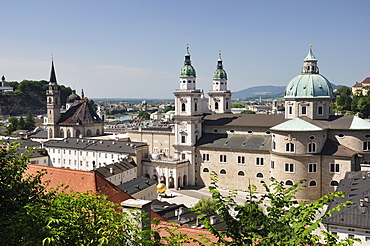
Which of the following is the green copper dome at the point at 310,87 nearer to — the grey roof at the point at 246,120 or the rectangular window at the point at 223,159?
the grey roof at the point at 246,120

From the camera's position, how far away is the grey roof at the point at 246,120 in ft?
197

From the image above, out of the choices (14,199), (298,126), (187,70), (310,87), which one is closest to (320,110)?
(310,87)

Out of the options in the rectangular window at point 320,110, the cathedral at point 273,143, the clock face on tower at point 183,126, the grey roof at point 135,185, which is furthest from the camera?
the clock face on tower at point 183,126

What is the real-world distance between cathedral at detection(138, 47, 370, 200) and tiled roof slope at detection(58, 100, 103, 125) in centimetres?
2266

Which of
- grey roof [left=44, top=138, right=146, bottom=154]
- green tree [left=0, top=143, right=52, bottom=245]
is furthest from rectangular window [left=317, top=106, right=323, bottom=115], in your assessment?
green tree [left=0, top=143, right=52, bottom=245]

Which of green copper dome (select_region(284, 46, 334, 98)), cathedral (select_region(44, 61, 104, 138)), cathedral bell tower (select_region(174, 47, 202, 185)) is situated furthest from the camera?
cathedral (select_region(44, 61, 104, 138))

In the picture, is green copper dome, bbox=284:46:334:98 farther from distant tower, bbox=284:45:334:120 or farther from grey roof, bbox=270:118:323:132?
grey roof, bbox=270:118:323:132

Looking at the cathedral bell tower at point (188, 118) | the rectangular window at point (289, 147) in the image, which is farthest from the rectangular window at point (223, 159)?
the rectangular window at point (289, 147)

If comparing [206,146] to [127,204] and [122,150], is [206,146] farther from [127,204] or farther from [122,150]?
[127,204]

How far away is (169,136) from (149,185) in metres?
21.4

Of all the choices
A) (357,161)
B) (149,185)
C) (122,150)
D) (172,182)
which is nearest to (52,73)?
(122,150)

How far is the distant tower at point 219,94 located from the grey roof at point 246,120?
12.1 m

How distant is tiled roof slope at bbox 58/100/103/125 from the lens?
274 feet

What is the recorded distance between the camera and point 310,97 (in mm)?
56750
